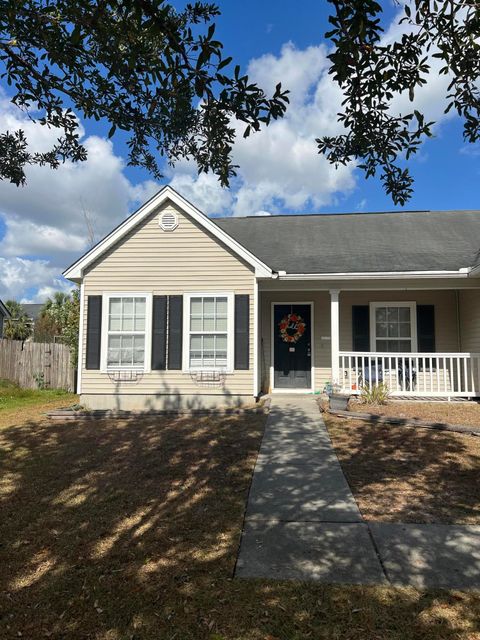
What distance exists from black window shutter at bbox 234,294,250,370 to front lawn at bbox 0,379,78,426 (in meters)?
4.44

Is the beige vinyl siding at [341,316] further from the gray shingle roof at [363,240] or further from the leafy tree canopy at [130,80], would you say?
the leafy tree canopy at [130,80]

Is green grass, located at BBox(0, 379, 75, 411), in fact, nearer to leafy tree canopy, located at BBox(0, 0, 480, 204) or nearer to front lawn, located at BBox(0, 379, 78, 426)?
front lawn, located at BBox(0, 379, 78, 426)

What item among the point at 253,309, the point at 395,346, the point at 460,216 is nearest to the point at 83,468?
the point at 253,309

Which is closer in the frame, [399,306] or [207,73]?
[207,73]

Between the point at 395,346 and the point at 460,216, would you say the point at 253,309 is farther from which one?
the point at 460,216

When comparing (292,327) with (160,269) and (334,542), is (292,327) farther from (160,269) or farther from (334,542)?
(334,542)

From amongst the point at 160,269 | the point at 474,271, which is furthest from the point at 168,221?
the point at 474,271

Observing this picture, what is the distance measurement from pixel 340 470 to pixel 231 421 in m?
3.15

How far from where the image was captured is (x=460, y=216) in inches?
532

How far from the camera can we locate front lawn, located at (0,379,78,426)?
9547mm

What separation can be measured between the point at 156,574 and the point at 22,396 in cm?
1102

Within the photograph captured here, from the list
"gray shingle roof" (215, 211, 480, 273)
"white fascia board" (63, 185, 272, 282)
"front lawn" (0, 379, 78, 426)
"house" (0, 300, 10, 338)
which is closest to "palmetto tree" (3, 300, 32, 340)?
"house" (0, 300, 10, 338)

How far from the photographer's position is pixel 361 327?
1138cm

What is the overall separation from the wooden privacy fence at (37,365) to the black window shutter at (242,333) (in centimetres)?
647
